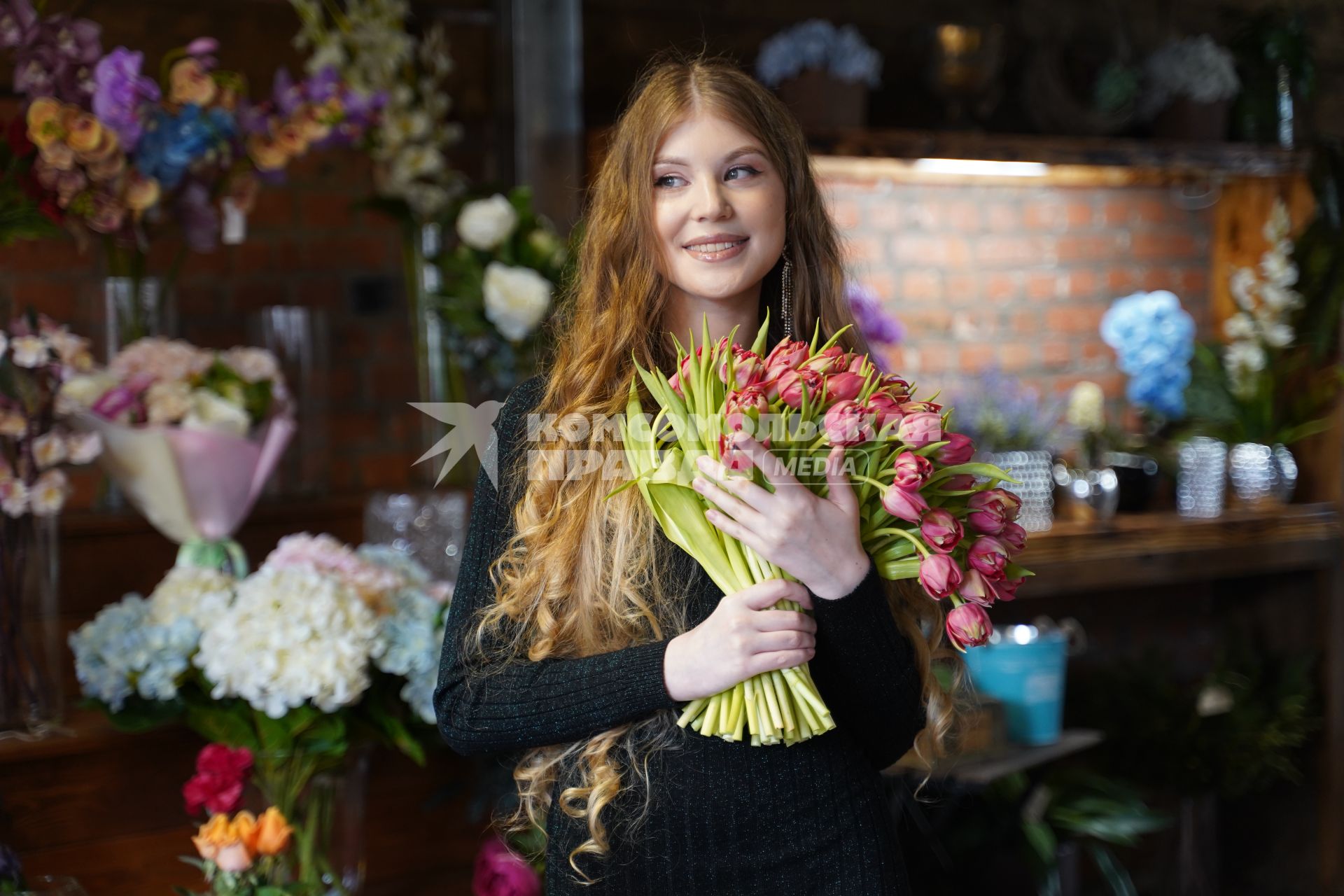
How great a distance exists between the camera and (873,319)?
8.69 feet

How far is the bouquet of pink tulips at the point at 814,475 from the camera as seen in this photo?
1124 mm

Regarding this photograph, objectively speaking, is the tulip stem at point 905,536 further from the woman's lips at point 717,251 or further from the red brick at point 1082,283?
the red brick at point 1082,283

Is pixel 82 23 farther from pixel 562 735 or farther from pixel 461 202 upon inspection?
pixel 562 735

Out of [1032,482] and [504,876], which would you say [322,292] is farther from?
[1032,482]

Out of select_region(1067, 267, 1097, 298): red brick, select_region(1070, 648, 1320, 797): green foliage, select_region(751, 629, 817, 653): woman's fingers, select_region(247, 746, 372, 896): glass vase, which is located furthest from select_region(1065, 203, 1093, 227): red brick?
select_region(751, 629, 817, 653): woman's fingers

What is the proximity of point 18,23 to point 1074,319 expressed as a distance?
2.65m

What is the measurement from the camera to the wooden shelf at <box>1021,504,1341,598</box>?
9.65ft

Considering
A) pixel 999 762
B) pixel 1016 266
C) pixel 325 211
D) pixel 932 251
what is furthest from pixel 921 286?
pixel 325 211

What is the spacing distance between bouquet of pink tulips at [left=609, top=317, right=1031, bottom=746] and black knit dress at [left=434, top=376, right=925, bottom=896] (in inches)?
2.6

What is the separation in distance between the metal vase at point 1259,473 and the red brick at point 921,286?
839mm

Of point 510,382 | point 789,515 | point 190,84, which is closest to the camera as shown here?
point 789,515

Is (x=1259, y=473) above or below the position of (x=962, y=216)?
below

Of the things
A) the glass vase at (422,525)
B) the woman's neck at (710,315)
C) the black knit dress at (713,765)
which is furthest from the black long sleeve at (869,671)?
the glass vase at (422,525)

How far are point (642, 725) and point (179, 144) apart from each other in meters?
1.21
